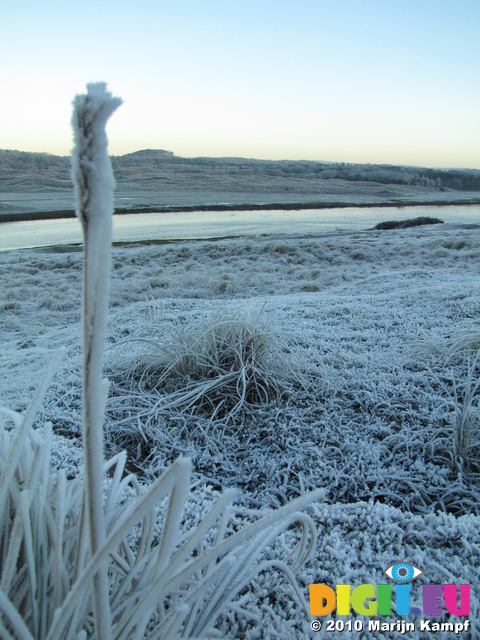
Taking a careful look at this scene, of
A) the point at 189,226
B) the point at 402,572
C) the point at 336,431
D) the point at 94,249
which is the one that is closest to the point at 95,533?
the point at 94,249

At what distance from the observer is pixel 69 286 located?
5.68 meters

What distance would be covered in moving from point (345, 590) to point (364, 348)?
5.96 ft

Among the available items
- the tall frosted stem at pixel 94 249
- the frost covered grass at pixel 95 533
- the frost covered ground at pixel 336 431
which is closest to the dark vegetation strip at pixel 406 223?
the frost covered ground at pixel 336 431

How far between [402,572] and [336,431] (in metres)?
0.88

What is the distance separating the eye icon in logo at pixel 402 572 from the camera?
914 millimetres

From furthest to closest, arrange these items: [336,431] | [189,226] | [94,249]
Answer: [189,226], [336,431], [94,249]

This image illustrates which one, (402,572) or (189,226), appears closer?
(402,572)

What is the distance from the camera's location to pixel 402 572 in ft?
3.04

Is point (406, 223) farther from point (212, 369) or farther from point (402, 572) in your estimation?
point (402, 572)

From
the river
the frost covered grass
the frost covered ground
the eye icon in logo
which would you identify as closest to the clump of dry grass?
the frost covered ground

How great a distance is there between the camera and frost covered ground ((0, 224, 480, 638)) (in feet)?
3.21

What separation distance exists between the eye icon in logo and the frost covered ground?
0.6 inches

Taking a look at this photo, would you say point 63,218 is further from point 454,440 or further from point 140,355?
point 454,440

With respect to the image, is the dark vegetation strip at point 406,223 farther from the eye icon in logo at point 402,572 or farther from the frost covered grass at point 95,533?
the frost covered grass at point 95,533
